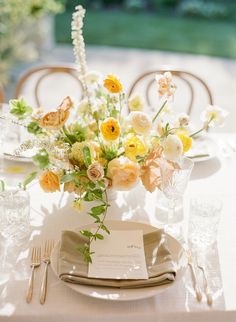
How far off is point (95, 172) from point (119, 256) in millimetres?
220

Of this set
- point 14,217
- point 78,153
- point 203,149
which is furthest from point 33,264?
point 203,149

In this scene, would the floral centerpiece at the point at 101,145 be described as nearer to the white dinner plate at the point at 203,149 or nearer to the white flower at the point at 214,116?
the white flower at the point at 214,116

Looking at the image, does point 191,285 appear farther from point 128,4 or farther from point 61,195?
point 128,4

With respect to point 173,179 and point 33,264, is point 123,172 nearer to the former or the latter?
point 173,179

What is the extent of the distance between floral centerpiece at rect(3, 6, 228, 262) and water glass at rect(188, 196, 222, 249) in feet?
0.42

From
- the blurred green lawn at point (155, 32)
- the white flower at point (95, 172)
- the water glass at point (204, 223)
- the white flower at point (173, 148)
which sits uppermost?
the blurred green lawn at point (155, 32)

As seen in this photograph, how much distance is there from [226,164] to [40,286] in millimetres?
899

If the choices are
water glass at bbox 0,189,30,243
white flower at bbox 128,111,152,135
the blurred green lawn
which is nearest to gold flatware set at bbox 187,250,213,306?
white flower at bbox 128,111,152,135

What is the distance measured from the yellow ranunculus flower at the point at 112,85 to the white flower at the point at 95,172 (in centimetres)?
25

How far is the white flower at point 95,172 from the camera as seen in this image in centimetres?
125

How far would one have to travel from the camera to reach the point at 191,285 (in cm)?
120

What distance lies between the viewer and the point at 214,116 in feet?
4.83

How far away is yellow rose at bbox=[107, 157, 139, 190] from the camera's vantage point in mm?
1319

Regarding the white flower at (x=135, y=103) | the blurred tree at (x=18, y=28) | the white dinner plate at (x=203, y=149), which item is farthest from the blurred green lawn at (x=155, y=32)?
the white flower at (x=135, y=103)
